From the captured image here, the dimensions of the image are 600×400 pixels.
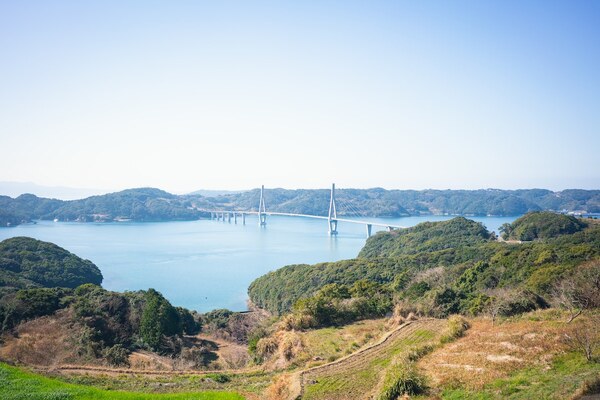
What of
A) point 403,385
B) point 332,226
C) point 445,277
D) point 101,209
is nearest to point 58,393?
point 403,385

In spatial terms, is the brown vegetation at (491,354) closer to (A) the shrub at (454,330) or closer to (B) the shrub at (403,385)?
(A) the shrub at (454,330)

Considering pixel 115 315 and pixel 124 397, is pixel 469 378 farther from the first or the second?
pixel 115 315

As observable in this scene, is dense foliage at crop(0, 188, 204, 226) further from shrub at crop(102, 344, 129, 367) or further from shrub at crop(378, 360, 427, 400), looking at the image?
shrub at crop(378, 360, 427, 400)

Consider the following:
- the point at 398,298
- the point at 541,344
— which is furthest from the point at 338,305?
the point at 541,344

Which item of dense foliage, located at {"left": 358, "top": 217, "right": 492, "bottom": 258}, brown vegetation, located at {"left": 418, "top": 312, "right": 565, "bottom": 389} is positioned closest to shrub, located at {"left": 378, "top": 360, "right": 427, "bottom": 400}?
brown vegetation, located at {"left": 418, "top": 312, "right": 565, "bottom": 389}

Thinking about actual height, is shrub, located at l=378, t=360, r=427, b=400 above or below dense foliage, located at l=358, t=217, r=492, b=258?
above
